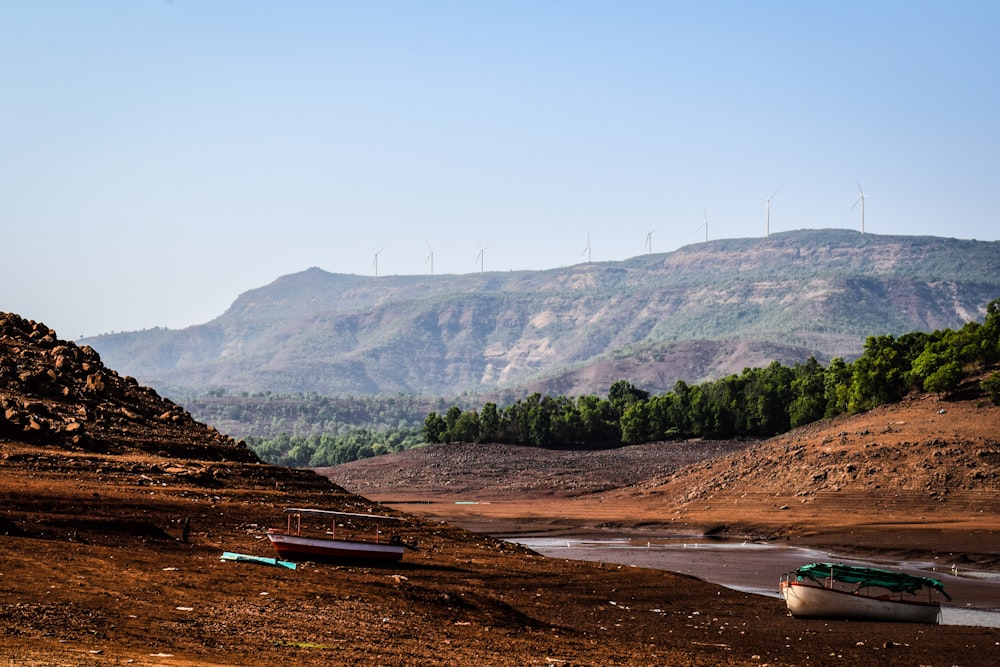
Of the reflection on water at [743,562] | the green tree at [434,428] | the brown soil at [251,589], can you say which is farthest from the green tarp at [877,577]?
the green tree at [434,428]

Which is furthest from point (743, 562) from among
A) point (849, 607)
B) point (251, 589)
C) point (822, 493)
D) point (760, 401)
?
point (760, 401)

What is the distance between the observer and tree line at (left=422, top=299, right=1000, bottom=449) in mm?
99500

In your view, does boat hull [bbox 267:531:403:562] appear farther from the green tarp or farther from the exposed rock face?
the exposed rock face

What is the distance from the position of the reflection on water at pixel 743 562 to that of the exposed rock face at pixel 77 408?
19.5 m

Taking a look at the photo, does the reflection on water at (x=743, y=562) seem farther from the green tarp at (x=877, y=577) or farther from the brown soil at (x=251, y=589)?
the brown soil at (x=251, y=589)

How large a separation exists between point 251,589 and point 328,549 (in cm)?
803

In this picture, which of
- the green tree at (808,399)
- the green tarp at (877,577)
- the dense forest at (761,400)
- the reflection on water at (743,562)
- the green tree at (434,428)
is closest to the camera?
the green tarp at (877,577)

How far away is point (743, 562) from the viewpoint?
5881 centimetres

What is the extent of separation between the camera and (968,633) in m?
35.5

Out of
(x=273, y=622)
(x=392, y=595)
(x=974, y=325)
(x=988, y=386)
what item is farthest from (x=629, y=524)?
(x=273, y=622)

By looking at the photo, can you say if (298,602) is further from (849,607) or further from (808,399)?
(808,399)

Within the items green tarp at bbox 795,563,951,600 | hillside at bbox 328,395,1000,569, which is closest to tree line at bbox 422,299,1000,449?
hillside at bbox 328,395,1000,569

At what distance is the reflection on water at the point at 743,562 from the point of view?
43.6 metres

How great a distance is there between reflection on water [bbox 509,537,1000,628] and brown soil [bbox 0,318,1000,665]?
16.0 ft
